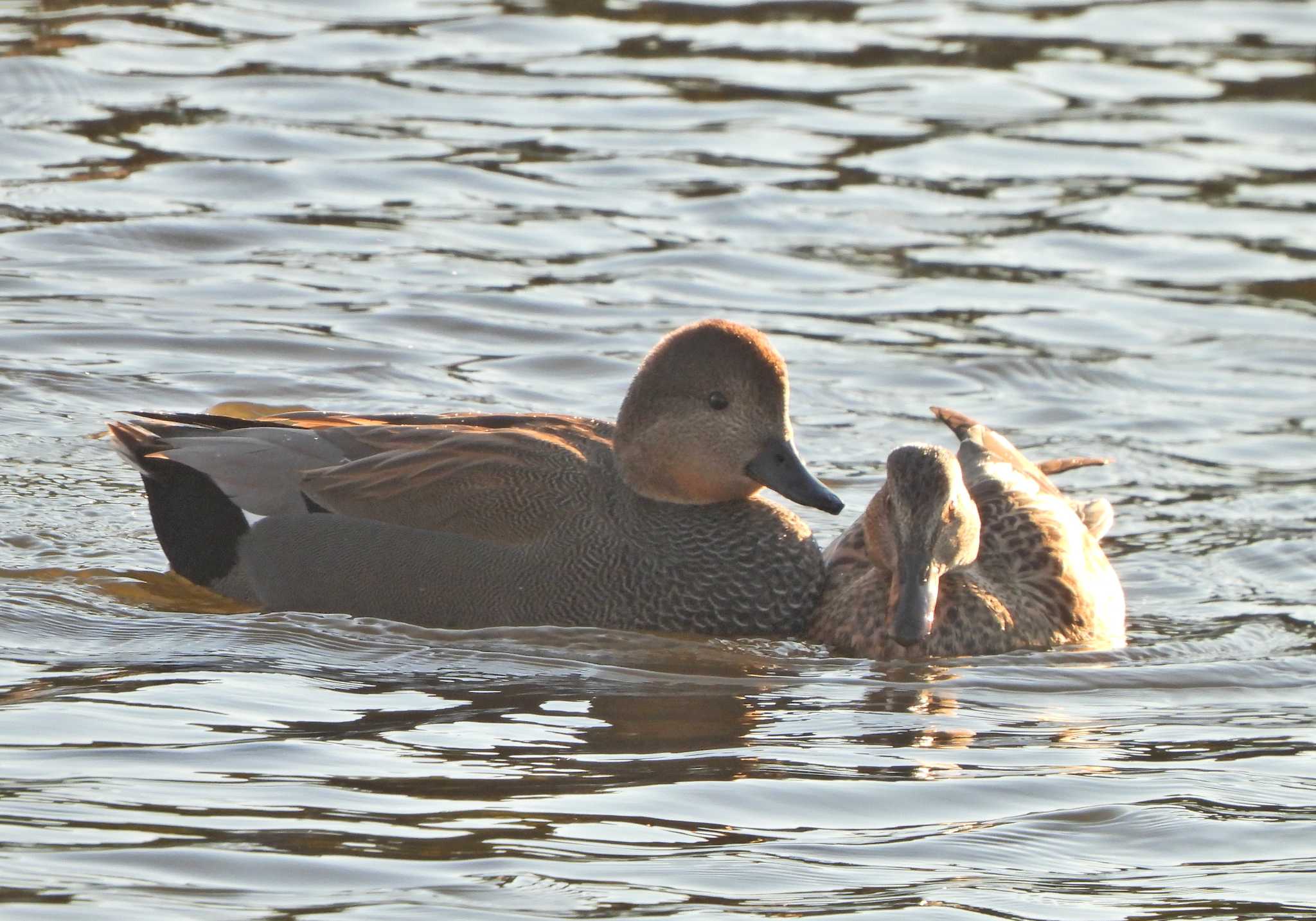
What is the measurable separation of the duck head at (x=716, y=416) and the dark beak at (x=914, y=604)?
0.36 m

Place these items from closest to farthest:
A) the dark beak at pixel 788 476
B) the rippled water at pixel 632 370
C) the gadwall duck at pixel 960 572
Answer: the rippled water at pixel 632 370, the gadwall duck at pixel 960 572, the dark beak at pixel 788 476

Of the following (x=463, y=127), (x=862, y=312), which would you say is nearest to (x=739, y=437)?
(x=862, y=312)

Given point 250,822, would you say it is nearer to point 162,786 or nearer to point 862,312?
point 162,786

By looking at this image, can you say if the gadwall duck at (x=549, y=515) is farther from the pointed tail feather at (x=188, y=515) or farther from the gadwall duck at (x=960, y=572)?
the gadwall duck at (x=960, y=572)

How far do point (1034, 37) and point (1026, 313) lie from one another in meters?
5.22

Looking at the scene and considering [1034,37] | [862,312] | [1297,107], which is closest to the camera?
[862,312]

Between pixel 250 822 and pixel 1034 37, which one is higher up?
pixel 1034 37

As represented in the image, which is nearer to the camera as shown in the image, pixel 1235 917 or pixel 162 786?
pixel 1235 917

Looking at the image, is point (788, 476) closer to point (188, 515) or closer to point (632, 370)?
point (188, 515)

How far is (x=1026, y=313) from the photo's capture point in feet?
39.4

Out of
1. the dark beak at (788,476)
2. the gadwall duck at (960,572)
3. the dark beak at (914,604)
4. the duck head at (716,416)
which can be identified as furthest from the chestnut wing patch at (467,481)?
the dark beak at (914,604)

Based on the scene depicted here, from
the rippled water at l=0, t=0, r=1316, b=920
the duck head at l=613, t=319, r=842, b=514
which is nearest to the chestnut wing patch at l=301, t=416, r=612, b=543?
the duck head at l=613, t=319, r=842, b=514

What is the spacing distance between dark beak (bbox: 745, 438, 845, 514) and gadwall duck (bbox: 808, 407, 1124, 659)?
0.21 metres

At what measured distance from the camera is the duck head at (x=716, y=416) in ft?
25.5
